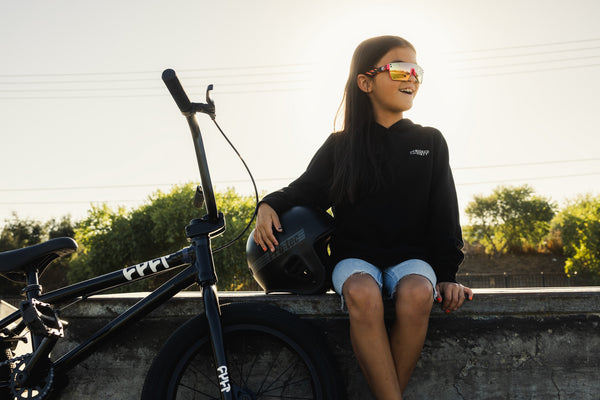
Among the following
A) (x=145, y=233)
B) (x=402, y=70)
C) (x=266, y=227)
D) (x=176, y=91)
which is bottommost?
(x=145, y=233)

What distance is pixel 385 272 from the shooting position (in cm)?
239

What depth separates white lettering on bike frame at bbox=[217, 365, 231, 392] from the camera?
1.88 m

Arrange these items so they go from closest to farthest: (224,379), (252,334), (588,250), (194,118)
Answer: (224,379) < (194,118) < (252,334) < (588,250)

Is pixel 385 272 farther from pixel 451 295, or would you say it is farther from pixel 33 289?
pixel 33 289

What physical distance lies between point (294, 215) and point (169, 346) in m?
0.89

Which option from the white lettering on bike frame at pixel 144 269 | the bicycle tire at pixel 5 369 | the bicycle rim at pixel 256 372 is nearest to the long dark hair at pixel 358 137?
the bicycle rim at pixel 256 372

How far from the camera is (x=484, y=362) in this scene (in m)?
2.44

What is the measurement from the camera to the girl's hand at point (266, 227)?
2.48 metres

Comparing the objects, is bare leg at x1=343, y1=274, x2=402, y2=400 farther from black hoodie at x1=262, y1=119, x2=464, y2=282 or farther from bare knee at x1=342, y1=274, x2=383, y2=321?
black hoodie at x1=262, y1=119, x2=464, y2=282

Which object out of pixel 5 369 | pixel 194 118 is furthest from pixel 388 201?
pixel 5 369

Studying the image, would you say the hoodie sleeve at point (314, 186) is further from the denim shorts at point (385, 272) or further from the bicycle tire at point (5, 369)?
the bicycle tire at point (5, 369)

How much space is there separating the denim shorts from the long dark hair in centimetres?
37

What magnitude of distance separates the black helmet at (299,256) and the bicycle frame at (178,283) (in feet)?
1.30

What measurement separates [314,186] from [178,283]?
93 centimetres
